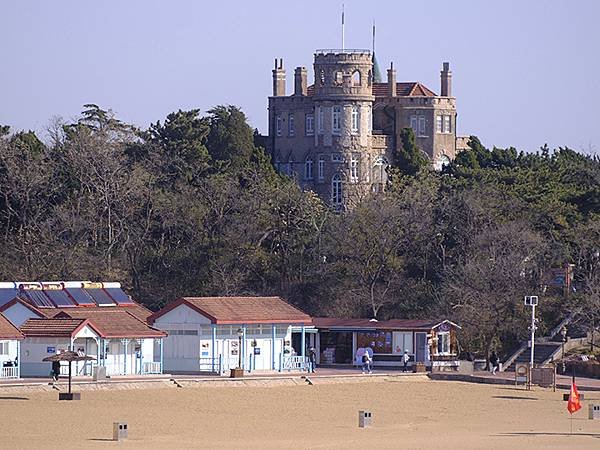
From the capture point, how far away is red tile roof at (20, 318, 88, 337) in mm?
54312

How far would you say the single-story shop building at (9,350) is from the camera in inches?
2100

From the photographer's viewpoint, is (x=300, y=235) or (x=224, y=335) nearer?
(x=224, y=335)

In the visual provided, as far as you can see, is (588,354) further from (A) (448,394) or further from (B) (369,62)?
(B) (369,62)

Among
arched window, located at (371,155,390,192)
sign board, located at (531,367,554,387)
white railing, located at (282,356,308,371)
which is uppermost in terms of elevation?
arched window, located at (371,155,390,192)

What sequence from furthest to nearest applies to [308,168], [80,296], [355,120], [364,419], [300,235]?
[308,168] → [355,120] → [300,235] → [80,296] → [364,419]

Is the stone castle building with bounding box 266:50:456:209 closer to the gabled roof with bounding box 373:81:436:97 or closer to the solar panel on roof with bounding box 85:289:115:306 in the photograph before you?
the gabled roof with bounding box 373:81:436:97

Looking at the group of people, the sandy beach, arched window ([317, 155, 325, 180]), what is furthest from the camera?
arched window ([317, 155, 325, 180])

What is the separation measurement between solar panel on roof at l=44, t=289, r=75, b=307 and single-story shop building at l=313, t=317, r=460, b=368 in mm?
10742

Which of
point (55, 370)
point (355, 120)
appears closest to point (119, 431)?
point (55, 370)

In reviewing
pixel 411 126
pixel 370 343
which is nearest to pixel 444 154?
pixel 411 126

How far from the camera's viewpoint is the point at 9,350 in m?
53.7

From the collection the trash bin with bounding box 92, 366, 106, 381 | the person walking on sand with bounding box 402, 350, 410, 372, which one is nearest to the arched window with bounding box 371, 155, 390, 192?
the person walking on sand with bounding box 402, 350, 410, 372

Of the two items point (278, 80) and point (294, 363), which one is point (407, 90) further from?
point (294, 363)

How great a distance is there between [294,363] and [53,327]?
411 inches
